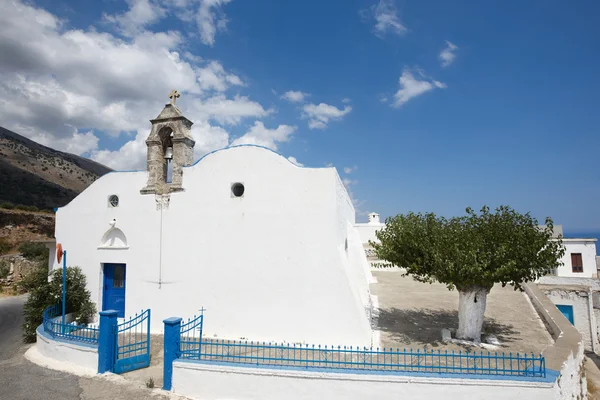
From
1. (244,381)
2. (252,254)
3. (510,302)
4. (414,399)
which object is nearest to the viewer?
(414,399)

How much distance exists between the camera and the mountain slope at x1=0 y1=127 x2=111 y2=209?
5469cm

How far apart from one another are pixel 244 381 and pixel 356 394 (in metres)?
2.10

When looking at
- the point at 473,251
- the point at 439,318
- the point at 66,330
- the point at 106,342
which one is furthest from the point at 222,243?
the point at 439,318

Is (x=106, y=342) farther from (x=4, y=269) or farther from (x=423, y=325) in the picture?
(x=4, y=269)

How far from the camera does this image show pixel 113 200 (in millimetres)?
11430

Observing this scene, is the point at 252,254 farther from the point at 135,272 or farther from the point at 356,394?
the point at 356,394

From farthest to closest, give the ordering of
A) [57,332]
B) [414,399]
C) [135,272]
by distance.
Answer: [135,272], [57,332], [414,399]

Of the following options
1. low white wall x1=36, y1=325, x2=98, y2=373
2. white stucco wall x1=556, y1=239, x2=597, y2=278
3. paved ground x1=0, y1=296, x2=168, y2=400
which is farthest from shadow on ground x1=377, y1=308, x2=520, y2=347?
white stucco wall x1=556, y1=239, x2=597, y2=278

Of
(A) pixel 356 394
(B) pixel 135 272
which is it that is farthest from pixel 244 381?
(B) pixel 135 272

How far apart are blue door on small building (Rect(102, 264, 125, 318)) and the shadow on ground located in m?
7.62

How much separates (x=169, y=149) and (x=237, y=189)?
271cm

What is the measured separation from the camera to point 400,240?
9438 mm

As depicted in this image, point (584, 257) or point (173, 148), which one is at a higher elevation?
point (173, 148)

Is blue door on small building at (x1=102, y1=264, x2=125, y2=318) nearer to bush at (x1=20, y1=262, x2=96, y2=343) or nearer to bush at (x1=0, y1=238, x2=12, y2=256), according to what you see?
bush at (x1=20, y1=262, x2=96, y2=343)
